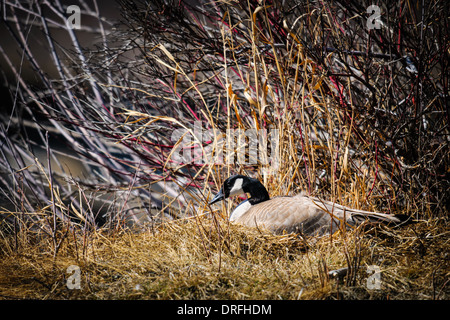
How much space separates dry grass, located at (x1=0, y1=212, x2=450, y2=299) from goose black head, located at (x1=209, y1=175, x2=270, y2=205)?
0.24 metres

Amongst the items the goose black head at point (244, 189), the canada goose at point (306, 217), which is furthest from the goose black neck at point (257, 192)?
the canada goose at point (306, 217)

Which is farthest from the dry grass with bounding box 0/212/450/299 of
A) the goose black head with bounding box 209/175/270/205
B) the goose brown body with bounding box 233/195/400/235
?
the goose black head with bounding box 209/175/270/205

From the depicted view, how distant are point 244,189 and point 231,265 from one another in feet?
2.57

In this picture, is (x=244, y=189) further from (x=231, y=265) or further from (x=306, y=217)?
A: (x=231, y=265)

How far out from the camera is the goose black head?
2.61 m

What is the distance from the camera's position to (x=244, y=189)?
8.75 ft

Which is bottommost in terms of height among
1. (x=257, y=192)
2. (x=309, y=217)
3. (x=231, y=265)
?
(x=231, y=265)

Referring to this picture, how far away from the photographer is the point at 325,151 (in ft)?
9.97

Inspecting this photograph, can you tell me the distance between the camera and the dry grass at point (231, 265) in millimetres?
1742

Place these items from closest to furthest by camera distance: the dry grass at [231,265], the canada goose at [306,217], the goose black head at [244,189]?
1. the dry grass at [231,265]
2. the canada goose at [306,217]
3. the goose black head at [244,189]

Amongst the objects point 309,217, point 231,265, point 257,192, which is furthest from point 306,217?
point 231,265

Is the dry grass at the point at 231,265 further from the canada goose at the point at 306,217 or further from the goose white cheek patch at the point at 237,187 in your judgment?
the goose white cheek patch at the point at 237,187

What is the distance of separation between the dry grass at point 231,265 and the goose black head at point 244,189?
244 millimetres

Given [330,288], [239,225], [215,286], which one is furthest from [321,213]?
[215,286]
